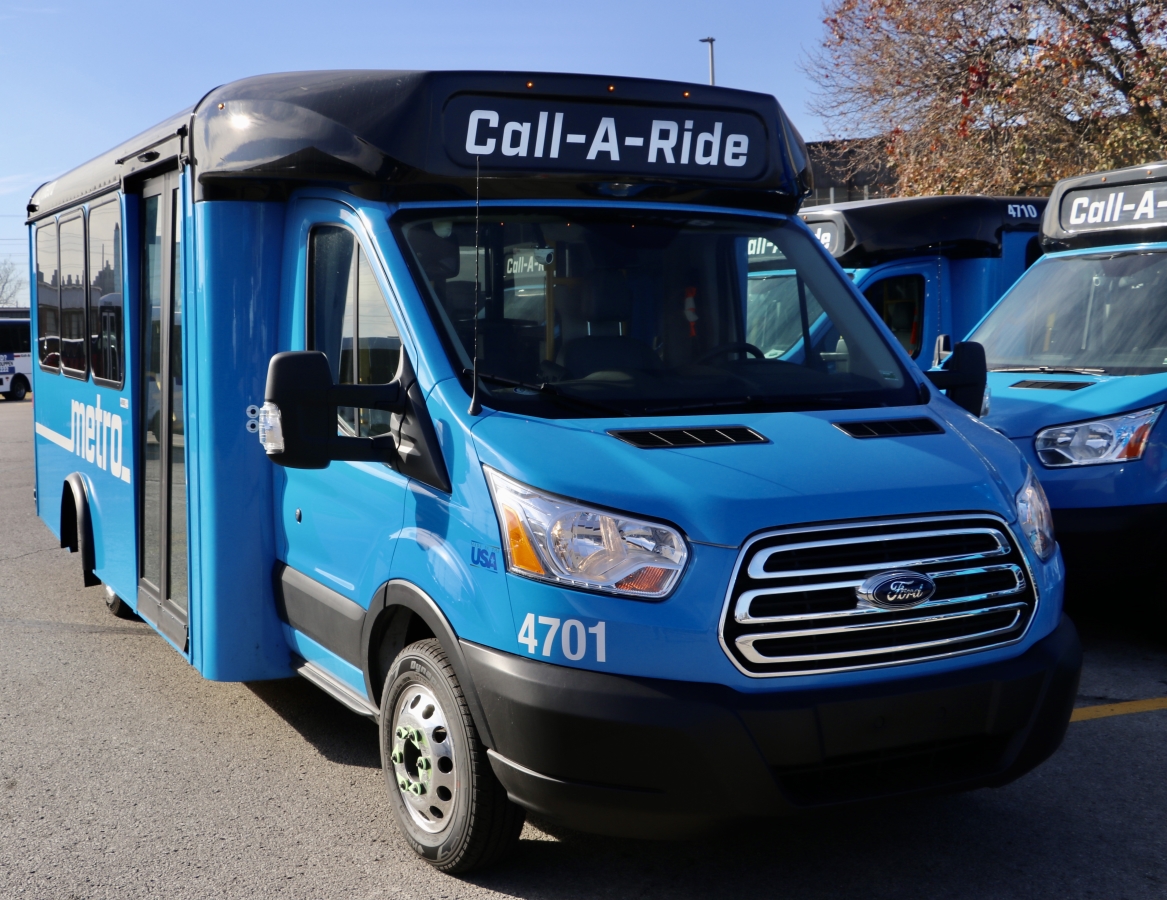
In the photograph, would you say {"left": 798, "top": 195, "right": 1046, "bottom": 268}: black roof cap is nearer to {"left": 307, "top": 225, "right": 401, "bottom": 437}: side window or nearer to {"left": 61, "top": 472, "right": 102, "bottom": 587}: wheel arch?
{"left": 61, "top": 472, "right": 102, "bottom": 587}: wheel arch

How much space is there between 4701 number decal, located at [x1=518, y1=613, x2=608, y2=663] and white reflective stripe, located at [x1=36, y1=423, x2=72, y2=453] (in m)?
5.03

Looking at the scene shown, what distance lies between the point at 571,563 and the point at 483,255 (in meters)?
1.31

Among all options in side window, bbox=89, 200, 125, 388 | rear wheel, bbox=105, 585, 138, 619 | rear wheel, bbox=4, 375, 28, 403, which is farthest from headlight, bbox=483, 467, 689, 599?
rear wheel, bbox=4, 375, 28, 403

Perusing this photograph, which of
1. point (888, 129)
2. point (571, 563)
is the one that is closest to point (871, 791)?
point (571, 563)

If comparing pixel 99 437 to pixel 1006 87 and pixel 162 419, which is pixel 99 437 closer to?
pixel 162 419

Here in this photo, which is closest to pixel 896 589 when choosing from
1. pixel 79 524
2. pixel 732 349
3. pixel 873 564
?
pixel 873 564

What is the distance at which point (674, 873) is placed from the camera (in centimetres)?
374

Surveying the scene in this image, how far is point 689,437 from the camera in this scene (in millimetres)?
3469

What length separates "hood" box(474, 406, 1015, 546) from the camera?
3143mm

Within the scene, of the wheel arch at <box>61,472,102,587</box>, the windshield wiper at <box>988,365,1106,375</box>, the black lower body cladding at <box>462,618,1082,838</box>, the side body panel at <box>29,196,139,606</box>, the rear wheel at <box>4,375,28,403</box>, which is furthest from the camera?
the rear wheel at <box>4,375,28,403</box>

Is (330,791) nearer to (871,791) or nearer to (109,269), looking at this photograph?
(871,791)

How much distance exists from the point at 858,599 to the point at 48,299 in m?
6.56

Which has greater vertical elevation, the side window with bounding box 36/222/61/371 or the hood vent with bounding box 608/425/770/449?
the side window with bounding box 36/222/61/371

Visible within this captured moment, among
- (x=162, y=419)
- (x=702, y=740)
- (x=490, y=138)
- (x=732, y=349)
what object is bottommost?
(x=702, y=740)
